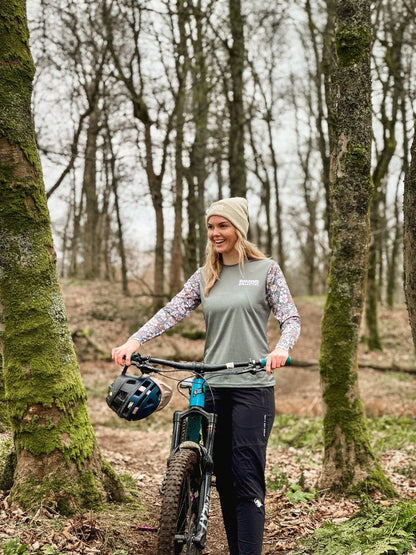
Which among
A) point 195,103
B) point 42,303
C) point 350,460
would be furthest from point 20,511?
point 195,103

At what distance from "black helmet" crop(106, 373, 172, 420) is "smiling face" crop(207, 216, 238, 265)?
3.34 feet

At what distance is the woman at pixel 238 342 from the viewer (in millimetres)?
3279

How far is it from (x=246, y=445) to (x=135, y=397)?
78 centimetres

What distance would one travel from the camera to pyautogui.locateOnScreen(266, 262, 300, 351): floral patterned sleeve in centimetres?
324

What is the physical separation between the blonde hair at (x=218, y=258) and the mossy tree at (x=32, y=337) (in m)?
1.32

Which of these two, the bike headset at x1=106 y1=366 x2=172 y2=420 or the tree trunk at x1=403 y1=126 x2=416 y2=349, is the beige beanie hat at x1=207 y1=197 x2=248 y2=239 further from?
the tree trunk at x1=403 y1=126 x2=416 y2=349

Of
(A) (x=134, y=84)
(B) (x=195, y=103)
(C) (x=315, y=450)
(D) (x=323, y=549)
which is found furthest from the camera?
(B) (x=195, y=103)

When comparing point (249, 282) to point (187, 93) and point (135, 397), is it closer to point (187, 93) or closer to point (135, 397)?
point (135, 397)

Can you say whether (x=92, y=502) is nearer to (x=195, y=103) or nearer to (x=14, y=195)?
(x=14, y=195)

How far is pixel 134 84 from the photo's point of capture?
50.6 feet

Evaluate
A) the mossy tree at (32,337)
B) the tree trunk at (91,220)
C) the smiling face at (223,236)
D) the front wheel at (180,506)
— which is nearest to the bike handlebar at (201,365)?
the front wheel at (180,506)

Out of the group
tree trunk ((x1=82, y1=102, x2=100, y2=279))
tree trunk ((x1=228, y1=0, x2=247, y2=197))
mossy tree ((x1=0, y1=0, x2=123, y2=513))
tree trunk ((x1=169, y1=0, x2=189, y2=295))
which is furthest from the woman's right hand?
tree trunk ((x1=82, y1=102, x2=100, y2=279))

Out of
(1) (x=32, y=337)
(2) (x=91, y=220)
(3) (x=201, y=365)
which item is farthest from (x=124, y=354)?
(2) (x=91, y=220)

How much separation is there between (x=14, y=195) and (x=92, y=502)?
2.39m
